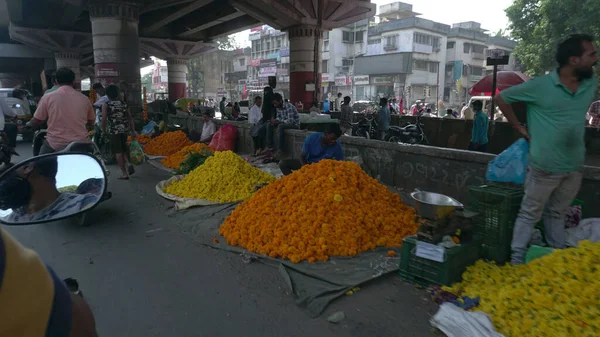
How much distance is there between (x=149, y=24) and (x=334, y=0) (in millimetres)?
13447

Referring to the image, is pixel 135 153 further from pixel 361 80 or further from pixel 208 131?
pixel 361 80

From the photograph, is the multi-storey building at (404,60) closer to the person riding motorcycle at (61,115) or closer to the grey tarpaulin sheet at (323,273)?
the person riding motorcycle at (61,115)

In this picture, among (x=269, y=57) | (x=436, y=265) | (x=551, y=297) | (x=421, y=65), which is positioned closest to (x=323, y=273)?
(x=436, y=265)

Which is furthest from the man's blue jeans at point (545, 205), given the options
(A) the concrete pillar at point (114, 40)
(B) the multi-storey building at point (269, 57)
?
(B) the multi-storey building at point (269, 57)

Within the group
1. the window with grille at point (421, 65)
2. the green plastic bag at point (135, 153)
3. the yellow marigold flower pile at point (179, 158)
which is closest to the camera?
the green plastic bag at point (135, 153)

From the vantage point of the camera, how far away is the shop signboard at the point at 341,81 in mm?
48406

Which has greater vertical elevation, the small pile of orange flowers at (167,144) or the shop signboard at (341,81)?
the shop signboard at (341,81)

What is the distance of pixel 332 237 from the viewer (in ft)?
14.6

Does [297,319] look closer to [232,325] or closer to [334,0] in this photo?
[232,325]

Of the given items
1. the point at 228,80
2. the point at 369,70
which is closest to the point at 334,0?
the point at 369,70

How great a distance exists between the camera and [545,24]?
73.3 ft

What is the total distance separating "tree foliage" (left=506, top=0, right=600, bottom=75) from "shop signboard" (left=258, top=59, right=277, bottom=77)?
35.8m

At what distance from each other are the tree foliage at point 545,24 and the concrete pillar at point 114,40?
19.2 m

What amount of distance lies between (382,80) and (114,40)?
33.6 m
